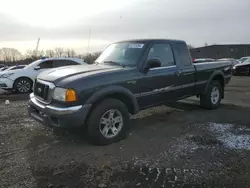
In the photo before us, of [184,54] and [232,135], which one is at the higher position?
[184,54]

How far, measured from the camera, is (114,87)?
15.8 feet

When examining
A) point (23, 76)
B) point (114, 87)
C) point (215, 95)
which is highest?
point (114, 87)

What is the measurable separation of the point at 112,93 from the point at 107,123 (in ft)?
1.79

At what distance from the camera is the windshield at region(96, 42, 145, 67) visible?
5.51m

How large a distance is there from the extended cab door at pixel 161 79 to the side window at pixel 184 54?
289 millimetres

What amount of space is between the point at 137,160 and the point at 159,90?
203 cm

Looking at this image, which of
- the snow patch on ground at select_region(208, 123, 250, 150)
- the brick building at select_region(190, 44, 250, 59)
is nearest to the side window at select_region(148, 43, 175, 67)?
the snow patch on ground at select_region(208, 123, 250, 150)

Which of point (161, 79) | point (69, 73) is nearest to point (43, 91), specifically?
point (69, 73)

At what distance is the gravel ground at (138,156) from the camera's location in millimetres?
3557

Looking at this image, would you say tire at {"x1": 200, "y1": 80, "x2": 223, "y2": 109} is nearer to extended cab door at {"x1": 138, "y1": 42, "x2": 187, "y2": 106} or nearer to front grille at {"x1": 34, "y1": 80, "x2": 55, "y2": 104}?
extended cab door at {"x1": 138, "y1": 42, "x2": 187, "y2": 106}

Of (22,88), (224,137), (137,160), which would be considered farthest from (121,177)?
(22,88)

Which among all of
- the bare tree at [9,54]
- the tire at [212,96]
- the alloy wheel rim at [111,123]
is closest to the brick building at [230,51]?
the bare tree at [9,54]

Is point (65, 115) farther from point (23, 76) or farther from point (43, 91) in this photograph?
point (23, 76)

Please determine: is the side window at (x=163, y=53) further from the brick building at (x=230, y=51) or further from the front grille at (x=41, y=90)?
the brick building at (x=230, y=51)
